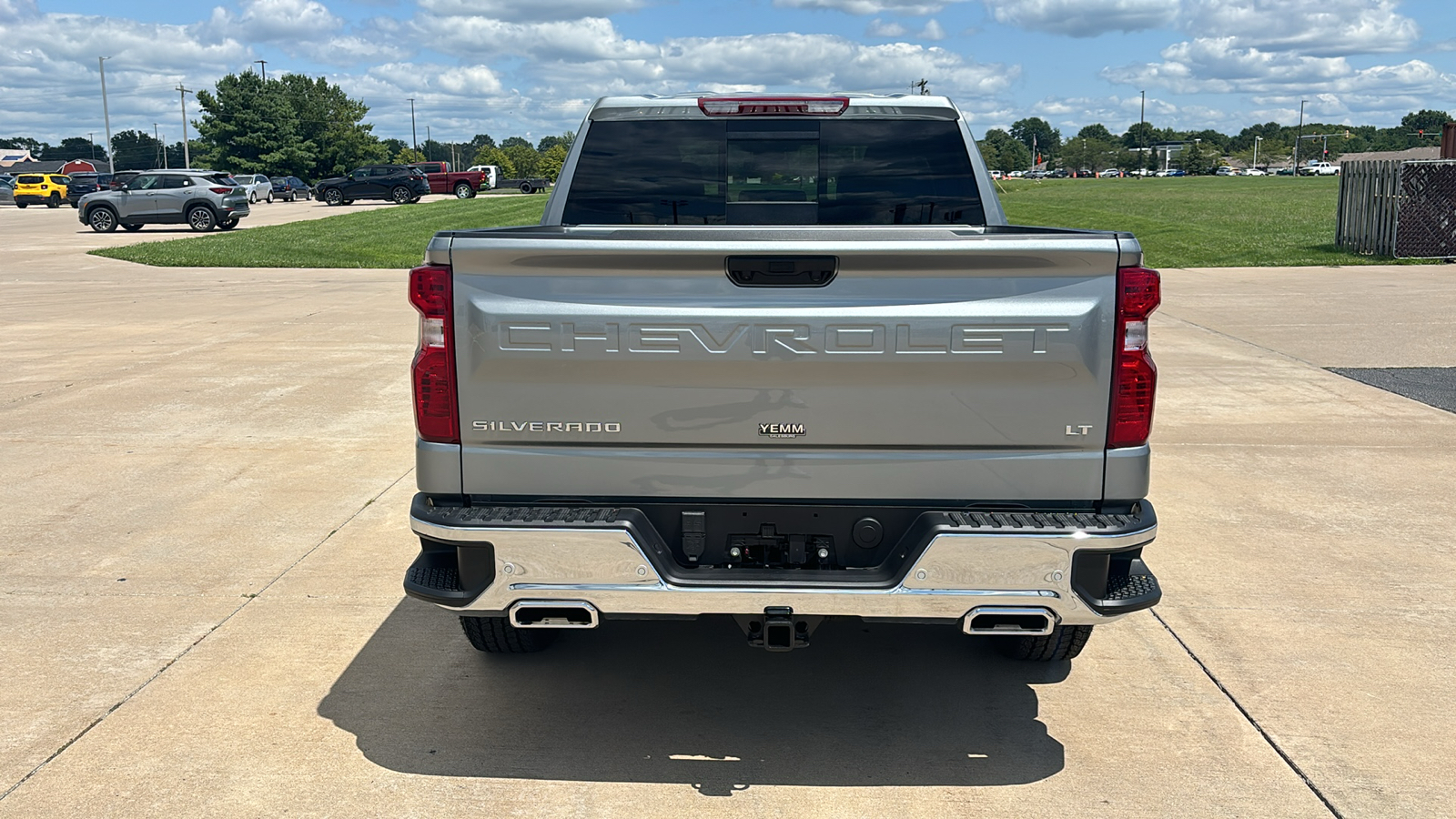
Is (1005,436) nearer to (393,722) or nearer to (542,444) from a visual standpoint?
(542,444)

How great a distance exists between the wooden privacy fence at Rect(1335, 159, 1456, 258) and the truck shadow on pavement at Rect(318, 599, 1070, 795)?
68.4 feet

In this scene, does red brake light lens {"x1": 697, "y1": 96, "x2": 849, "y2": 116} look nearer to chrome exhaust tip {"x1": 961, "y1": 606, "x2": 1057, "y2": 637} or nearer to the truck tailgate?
the truck tailgate

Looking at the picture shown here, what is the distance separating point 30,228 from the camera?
3744cm

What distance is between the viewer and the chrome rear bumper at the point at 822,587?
3492 mm

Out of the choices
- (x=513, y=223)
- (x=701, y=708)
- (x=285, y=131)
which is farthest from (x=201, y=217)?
(x=285, y=131)

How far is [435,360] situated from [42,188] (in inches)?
2447

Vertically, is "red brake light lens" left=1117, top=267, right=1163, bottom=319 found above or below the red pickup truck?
below

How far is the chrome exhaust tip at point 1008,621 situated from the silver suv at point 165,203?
3430 centimetres

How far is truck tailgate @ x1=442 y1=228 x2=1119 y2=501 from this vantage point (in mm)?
3459

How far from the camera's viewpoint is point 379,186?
172 ft

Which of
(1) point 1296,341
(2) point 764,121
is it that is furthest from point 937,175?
(1) point 1296,341

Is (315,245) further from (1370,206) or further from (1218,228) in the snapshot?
(1218,228)

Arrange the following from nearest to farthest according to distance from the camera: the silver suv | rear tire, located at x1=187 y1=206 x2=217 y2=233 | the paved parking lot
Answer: the paved parking lot, the silver suv, rear tire, located at x1=187 y1=206 x2=217 y2=233

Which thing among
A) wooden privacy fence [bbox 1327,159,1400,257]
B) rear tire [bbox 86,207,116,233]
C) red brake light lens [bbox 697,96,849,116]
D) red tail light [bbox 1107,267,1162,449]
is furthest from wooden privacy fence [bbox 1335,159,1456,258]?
rear tire [bbox 86,207,116,233]
